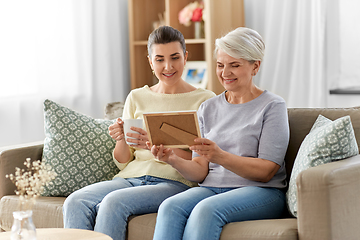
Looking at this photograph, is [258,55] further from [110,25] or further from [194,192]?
[110,25]

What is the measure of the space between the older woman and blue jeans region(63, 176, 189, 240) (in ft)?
0.45

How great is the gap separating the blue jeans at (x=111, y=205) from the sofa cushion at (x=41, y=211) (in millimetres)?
176

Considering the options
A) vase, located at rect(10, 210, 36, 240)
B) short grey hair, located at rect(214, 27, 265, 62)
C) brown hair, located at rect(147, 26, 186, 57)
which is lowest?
vase, located at rect(10, 210, 36, 240)

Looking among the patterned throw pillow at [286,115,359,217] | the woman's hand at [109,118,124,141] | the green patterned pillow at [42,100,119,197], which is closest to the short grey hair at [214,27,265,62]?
the patterned throw pillow at [286,115,359,217]

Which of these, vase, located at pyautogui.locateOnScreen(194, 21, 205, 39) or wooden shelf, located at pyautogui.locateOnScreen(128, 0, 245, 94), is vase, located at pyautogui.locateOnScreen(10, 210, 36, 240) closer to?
wooden shelf, located at pyautogui.locateOnScreen(128, 0, 245, 94)

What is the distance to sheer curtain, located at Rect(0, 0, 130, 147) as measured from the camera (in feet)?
9.60

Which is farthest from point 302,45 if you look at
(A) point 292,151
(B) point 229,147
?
(B) point 229,147

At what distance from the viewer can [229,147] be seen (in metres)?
1.76

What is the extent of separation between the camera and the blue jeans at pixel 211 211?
58.9 inches

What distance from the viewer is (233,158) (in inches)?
64.7

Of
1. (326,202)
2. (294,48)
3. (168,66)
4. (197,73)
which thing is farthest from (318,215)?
(197,73)

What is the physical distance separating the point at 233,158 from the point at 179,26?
2.00 m

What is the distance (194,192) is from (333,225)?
1.67ft

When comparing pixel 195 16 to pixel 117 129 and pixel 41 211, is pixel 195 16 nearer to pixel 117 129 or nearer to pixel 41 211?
pixel 117 129
